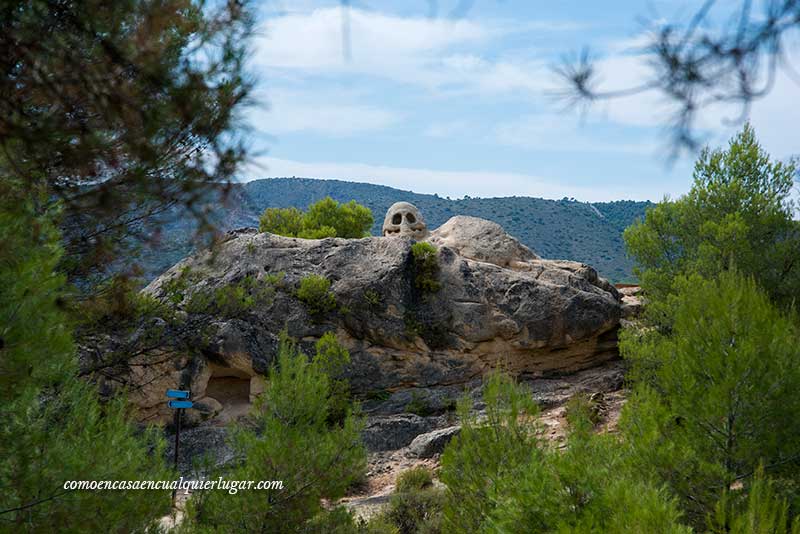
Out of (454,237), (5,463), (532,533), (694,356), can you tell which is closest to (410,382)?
(454,237)

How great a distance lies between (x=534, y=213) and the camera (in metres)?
54.2

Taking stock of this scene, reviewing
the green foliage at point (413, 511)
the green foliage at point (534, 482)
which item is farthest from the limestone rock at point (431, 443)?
the green foliage at point (534, 482)

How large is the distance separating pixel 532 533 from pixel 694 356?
290 cm

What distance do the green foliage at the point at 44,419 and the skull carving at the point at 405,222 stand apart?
14.4 m

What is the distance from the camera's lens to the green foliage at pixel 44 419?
12.9 feet

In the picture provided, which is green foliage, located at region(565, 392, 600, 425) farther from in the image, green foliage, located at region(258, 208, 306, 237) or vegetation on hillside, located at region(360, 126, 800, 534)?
green foliage, located at region(258, 208, 306, 237)

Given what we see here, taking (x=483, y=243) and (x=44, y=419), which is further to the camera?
(x=483, y=243)

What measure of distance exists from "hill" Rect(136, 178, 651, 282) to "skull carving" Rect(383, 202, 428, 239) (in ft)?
79.1

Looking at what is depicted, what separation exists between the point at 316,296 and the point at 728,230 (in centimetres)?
894

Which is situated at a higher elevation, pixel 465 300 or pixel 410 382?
pixel 465 300

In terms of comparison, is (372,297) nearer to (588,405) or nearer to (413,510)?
(588,405)

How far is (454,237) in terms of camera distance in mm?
19922

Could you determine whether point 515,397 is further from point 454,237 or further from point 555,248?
point 555,248

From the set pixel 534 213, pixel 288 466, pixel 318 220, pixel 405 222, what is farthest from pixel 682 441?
pixel 534 213
